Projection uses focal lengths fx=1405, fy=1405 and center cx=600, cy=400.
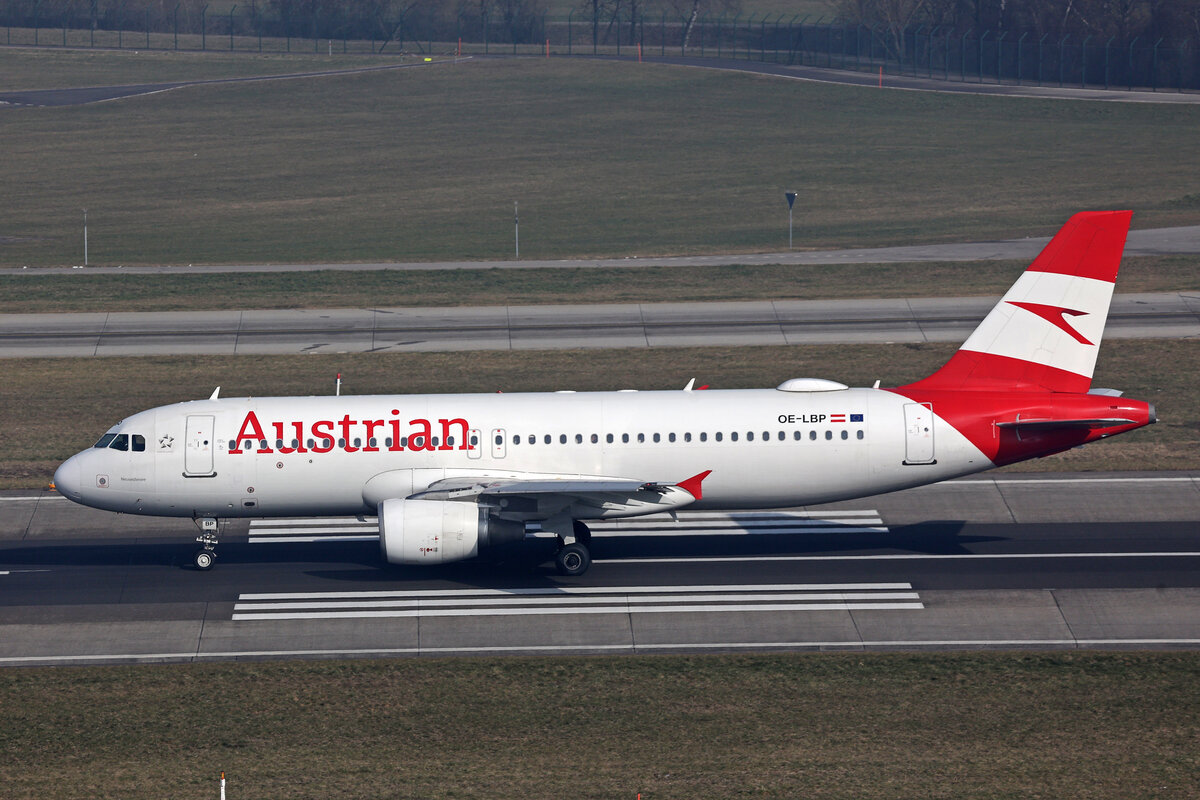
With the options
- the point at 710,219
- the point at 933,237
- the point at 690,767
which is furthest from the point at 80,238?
the point at 690,767

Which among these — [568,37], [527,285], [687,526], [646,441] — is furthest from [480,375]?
[568,37]

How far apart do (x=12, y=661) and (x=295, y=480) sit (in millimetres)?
7663

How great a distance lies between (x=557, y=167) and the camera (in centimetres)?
10231

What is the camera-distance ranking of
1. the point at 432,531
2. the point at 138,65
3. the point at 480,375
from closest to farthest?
1. the point at 432,531
2. the point at 480,375
3. the point at 138,65

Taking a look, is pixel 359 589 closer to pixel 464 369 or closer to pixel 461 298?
pixel 464 369

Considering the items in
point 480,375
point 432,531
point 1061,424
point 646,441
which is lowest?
point 432,531

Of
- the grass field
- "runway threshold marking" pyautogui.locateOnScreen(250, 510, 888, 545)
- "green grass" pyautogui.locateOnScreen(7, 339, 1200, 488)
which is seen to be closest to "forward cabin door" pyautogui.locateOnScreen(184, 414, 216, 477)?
"runway threshold marking" pyautogui.locateOnScreen(250, 510, 888, 545)

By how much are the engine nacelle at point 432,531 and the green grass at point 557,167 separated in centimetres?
4443

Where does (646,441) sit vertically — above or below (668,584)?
above

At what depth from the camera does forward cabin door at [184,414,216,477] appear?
1323 inches

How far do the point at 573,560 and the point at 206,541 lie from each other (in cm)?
919

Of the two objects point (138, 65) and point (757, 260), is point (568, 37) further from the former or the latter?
point (757, 260)

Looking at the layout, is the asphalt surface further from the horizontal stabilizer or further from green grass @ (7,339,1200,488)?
the horizontal stabilizer

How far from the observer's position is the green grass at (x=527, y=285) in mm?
63875
